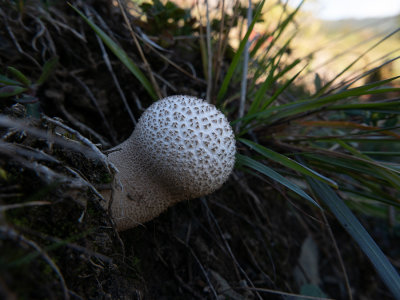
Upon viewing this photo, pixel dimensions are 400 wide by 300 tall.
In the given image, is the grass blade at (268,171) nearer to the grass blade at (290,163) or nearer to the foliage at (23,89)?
the grass blade at (290,163)

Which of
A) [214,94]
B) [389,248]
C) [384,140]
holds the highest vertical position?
[384,140]

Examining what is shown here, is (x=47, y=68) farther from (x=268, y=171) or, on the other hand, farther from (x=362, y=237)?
(x=362, y=237)

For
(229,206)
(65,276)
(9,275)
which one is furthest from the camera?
(229,206)

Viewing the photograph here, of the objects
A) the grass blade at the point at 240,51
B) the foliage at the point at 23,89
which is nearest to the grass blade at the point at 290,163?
the grass blade at the point at 240,51

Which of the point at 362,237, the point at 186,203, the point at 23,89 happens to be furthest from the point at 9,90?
the point at 362,237

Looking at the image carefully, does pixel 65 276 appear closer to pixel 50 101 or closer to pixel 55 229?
pixel 55 229

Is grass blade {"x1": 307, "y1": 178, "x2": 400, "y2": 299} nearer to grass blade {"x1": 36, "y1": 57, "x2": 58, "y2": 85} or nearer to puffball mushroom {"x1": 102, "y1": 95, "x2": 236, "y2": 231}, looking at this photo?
puffball mushroom {"x1": 102, "y1": 95, "x2": 236, "y2": 231}

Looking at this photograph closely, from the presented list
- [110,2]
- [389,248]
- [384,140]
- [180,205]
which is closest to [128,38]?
[110,2]

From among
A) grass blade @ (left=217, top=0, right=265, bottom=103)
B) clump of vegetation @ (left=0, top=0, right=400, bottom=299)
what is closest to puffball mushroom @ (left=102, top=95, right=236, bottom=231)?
clump of vegetation @ (left=0, top=0, right=400, bottom=299)
